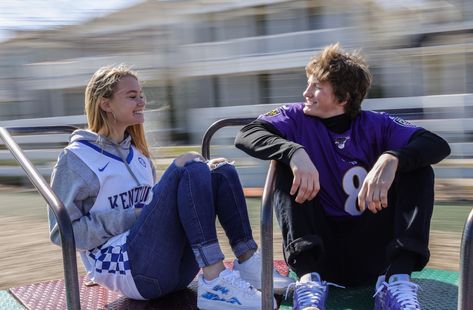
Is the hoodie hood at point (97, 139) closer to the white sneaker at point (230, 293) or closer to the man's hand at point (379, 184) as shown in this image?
the white sneaker at point (230, 293)

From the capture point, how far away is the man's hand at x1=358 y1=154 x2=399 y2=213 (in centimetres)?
218

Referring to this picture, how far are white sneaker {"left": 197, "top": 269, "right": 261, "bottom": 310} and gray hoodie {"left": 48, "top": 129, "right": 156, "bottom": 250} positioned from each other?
402 mm

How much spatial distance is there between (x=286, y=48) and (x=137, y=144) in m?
14.0

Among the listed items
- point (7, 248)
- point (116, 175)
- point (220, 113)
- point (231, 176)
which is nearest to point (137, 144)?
point (116, 175)

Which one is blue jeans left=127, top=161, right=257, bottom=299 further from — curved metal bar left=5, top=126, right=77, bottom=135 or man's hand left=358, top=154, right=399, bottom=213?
curved metal bar left=5, top=126, right=77, bottom=135

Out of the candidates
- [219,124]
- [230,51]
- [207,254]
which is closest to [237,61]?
[230,51]

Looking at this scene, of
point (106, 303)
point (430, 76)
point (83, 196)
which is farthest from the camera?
point (430, 76)

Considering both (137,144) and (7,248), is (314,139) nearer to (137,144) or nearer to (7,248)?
(137,144)

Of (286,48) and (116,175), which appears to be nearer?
(116,175)

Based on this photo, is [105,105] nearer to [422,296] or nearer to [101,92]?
[101,92]

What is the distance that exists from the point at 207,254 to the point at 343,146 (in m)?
0.67

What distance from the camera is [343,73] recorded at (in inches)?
97.1

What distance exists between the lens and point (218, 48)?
51.7 ft

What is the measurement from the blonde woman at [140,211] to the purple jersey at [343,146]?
0.30m
